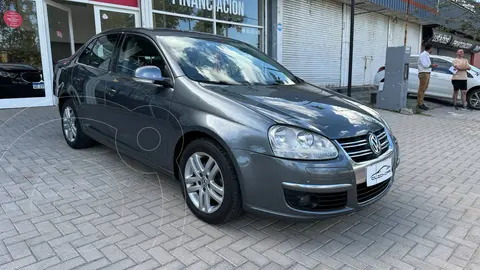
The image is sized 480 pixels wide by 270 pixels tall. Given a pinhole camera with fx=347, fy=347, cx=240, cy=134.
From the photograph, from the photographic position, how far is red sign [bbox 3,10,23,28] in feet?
24.3

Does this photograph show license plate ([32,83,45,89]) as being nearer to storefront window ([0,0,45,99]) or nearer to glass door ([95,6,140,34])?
storefront window ([0,0,45,99])

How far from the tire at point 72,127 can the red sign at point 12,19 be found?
3.98m

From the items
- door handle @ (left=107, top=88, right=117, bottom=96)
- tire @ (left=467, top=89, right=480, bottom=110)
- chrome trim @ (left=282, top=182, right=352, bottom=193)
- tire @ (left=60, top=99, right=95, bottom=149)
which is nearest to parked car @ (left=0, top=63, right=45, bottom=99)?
tire @ (left=60, top=99, right=95, bottom=149)

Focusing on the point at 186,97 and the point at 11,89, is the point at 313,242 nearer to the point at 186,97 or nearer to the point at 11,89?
the point at 186,97

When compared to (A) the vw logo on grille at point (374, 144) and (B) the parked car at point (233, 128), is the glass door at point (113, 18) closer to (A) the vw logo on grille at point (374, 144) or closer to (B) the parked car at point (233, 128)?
(B) the parked car at point (233, 128)

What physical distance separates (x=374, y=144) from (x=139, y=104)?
213cm

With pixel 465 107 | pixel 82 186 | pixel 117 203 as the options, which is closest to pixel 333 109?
pixel 117 203

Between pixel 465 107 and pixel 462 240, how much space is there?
9.93 metres

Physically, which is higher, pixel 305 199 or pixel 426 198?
A: pixel 305 199

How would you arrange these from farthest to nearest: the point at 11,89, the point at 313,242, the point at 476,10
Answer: the point at 476,10 → the point at 11,89 → the point at 313,242

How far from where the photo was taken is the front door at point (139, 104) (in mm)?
3123

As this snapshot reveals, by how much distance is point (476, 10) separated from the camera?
28.8ft

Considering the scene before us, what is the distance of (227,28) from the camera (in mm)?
10898

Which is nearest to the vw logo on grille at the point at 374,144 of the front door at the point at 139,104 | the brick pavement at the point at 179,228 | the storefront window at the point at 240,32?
the brick pavement at the point at 179,228
